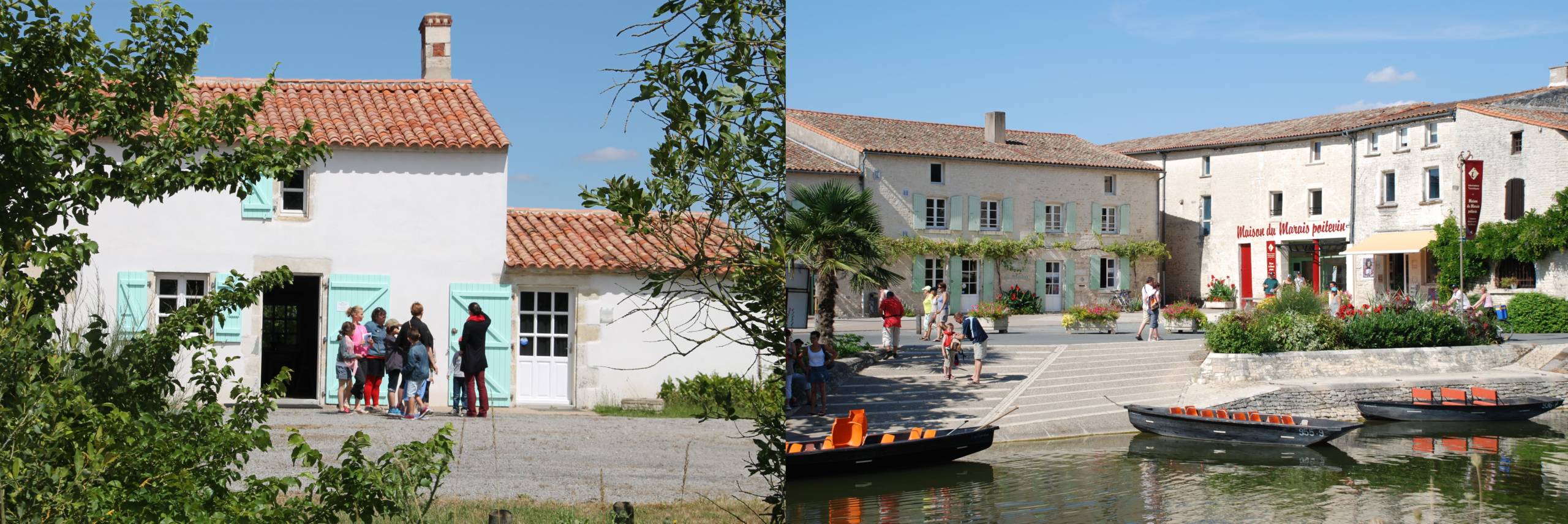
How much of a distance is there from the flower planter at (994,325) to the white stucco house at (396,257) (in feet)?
2.18

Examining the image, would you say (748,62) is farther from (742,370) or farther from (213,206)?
(213,206)

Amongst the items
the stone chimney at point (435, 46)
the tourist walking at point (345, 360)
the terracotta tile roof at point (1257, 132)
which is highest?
the stone chimney at point (435, 46)

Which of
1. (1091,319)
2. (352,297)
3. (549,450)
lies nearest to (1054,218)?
(1091,319)

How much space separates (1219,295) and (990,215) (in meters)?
0.80

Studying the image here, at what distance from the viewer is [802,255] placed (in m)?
2.62

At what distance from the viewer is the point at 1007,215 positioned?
302 cm

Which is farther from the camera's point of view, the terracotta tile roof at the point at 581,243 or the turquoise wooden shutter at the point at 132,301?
the turquoise wooden shutter at the point at 132,301

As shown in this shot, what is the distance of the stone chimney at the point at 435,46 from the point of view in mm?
3043

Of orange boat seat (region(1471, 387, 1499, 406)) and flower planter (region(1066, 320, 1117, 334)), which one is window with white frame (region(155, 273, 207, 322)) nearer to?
flower planter (region(1066, 320, 1117, 334))

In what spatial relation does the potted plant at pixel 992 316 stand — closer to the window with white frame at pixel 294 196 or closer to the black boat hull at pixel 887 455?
the black boat hull at pixel 887 455

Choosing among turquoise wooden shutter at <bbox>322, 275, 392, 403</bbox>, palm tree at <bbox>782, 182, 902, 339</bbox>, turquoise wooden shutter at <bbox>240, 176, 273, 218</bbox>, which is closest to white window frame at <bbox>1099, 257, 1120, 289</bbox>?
palm tree at <bbox>782, 182, 902, 339</bbox>

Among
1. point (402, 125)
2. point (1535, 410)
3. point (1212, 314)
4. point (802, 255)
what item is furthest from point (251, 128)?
point (1535, 410)

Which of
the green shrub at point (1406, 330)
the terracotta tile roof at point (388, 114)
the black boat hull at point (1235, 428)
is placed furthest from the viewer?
the green shrub at point (1406, 330)

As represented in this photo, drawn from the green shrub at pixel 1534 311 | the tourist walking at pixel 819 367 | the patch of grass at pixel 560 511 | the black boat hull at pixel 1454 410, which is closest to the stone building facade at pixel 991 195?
the tourist walking at pixel 819 367
